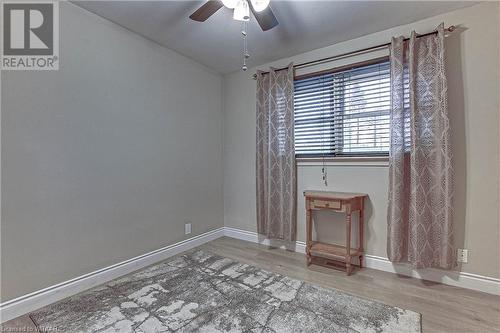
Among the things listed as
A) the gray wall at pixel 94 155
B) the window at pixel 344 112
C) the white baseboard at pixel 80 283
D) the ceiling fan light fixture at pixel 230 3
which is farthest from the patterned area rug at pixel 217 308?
the ceiling fan light fixture at pixel 230 3

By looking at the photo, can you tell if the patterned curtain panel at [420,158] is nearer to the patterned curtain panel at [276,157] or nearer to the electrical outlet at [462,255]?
the electrical outlet at [462,255]

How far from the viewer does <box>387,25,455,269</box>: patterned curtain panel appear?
6.79ft

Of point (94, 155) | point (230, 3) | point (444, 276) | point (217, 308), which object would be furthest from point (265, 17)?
point (444, 276)

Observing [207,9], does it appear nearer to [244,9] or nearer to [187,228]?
[244,9]

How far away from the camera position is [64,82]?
2.00 metres

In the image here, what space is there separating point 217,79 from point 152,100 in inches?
47.8

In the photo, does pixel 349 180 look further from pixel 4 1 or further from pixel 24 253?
pixel 4 1

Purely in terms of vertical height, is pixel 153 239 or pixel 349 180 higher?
pixel 349 180

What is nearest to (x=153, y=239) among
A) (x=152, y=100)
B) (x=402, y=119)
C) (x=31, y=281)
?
(x=31, y=281)

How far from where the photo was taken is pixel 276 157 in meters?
3.03

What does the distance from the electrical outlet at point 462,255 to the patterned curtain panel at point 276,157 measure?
1543 mm

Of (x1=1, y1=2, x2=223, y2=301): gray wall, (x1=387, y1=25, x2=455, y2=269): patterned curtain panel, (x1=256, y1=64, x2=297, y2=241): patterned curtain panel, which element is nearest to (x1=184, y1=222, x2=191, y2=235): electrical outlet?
(x1=1, y1=2, x2=223, y2=301): gray wall

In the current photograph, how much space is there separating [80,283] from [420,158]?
319cm

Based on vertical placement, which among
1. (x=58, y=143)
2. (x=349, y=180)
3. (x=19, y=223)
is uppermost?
(x=58, y=143)
